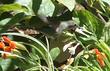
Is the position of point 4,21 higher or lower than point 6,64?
higher

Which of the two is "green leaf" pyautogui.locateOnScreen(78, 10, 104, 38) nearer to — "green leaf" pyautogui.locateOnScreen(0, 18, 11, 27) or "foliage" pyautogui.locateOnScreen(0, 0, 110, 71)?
"foliage" pyautogui.locateOnScreen(0, 0, 110, 71)

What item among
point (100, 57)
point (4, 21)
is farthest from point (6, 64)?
point (100, 57)

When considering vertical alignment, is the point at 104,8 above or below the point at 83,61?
above

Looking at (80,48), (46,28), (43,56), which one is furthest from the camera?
(80,48)

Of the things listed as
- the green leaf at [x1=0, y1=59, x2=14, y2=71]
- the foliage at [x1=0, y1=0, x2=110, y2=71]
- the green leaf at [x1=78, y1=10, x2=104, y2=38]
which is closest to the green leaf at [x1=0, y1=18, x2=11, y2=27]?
the foliage at [x1=0, y1=0, x2=110, y2=71]

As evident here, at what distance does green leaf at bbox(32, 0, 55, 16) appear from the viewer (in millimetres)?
1155

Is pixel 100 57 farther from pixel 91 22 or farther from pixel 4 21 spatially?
pixel 4 21

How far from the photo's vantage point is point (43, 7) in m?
1.18

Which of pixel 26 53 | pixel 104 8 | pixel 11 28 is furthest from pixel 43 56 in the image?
pixel 104 8

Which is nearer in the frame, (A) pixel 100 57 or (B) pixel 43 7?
(A) pixel 100 57

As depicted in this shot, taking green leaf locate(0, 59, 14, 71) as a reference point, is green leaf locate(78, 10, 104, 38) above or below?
above

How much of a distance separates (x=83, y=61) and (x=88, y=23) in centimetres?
14

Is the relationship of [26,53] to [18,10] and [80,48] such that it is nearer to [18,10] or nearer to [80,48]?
[18,10]

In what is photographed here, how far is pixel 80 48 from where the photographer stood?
4.34 feet
